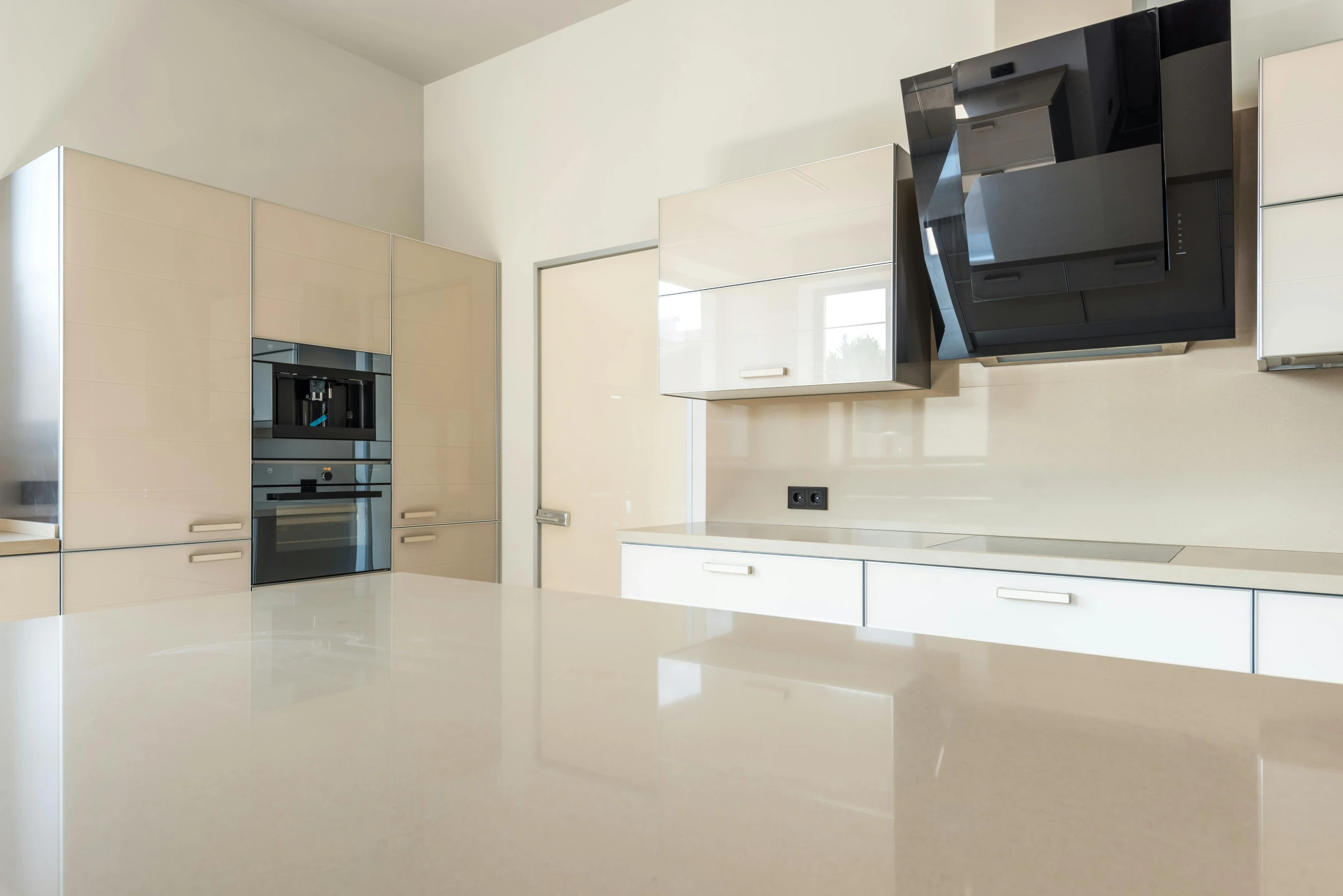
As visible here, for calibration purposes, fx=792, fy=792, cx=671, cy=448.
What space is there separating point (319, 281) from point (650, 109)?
1.57 metres

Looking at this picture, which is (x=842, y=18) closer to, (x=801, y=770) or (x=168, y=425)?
(x=168, y=425)

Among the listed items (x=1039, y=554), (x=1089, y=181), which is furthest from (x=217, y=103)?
(x=1039, y=554)

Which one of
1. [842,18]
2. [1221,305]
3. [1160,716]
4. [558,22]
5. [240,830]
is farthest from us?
[558,22]

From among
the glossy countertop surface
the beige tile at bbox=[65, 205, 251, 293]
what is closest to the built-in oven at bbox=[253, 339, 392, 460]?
the beige tile at bbox=[65, 205, 251, 293]

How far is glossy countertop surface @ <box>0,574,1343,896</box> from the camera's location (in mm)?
312

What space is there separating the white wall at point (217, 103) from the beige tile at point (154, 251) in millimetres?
643

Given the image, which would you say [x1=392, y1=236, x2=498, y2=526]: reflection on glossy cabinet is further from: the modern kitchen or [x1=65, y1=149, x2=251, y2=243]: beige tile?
[x1=65, y1=149, x2=251, y2=243]: beige tile

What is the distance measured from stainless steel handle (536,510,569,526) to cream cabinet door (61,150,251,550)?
1.30m

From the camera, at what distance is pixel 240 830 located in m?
0.35

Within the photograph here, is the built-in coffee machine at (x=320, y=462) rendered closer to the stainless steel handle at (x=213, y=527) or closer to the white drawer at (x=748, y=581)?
the stainless steel handle at (x=213, y=527)

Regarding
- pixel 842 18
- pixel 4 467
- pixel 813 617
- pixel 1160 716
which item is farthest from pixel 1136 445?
pixel 4 467

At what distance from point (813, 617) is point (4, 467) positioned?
2702 mm

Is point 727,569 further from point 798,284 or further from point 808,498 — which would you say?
point 798,284

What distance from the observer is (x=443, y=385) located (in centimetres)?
367
